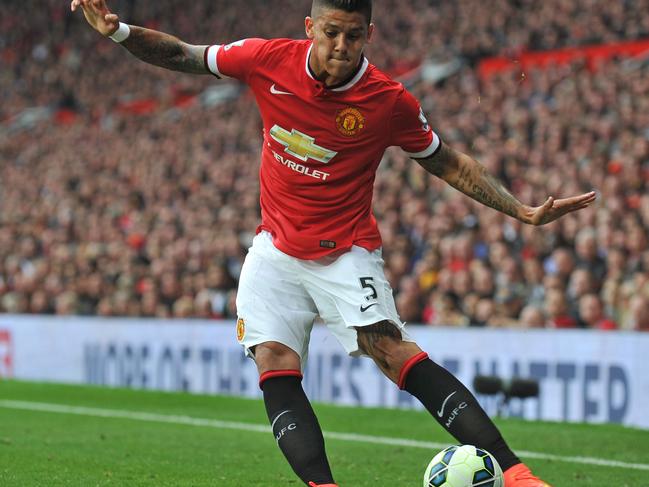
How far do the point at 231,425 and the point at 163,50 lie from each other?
20.2 feet

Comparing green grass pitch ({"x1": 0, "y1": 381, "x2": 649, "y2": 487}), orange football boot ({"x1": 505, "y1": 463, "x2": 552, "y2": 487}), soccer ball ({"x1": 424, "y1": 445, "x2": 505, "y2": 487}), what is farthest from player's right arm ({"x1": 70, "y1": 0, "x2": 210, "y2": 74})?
green grass pitch ({"x1": 0, "y1": 381, "x2": 649, "y2": 487})

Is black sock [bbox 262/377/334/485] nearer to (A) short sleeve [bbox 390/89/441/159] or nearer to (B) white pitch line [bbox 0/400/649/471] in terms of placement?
(A) short sleeve [bbox 390/89/441/159]

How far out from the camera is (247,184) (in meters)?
20.0

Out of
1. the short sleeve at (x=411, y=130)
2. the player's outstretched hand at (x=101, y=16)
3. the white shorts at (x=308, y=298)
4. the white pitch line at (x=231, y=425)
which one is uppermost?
the player's outstretched hand at (x=101, y=16)

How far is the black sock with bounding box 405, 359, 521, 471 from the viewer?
Result: 17.4 feet

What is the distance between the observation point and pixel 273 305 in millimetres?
5516

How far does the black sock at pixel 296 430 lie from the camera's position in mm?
5191

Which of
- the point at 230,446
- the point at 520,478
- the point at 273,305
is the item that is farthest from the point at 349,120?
the point at 230,446

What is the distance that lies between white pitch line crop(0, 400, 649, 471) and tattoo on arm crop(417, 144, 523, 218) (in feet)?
9.73

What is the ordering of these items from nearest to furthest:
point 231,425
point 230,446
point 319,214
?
1. point 319,214
2. point 230,446
3. point 231,425

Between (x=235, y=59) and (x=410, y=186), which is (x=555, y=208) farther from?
(x=410, y=186)

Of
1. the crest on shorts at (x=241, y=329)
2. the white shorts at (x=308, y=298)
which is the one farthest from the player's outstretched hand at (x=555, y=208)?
the crest on shorts at (x=241, y=329)

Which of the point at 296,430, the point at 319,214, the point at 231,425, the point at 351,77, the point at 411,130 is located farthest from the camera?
the point at 231,425

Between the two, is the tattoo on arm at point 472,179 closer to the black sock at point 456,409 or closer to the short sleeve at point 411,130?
the short sleeve at point 411,130
